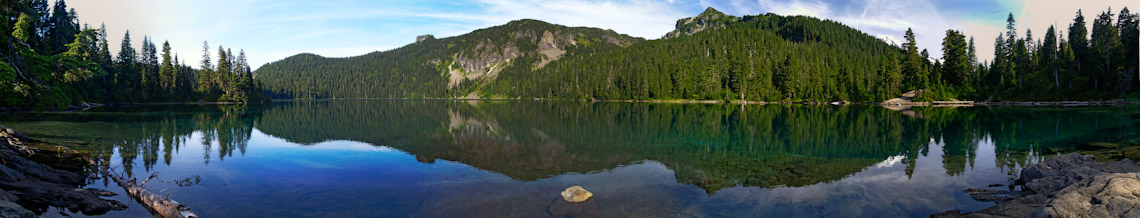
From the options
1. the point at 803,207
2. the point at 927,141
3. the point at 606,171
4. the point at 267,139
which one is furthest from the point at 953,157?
the point at 267,139

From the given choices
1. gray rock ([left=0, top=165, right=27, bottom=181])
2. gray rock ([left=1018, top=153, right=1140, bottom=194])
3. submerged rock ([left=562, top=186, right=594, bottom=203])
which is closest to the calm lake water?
submerged rock ([left=562, top=186, right=594, bottom=203])

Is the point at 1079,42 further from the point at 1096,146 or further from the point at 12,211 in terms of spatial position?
the point at 12,211

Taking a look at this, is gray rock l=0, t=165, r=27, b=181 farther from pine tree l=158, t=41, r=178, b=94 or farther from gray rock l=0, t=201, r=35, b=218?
pine tree l=158, t=41, r=178, b=94

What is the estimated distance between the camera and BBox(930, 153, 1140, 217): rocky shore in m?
11.1

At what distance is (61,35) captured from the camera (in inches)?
3086

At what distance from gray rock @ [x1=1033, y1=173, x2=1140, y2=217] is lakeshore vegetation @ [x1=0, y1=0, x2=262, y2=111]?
139ft

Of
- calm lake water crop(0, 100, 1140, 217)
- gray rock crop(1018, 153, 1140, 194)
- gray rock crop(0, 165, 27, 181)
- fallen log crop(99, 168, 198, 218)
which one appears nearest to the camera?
fallen log crop(99, 168, 198, 218)

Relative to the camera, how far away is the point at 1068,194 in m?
12.1

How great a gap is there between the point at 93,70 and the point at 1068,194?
88.6 meters

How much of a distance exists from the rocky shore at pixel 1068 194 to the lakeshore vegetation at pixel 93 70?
42305 mm

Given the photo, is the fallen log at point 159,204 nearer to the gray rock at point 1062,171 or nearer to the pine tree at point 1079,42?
the gray rock at point 1062,171

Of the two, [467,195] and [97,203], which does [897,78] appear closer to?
[467,195]

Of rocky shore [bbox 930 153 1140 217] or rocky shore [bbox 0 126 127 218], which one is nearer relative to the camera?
rocky shore [bbox 930 153 1140 217]

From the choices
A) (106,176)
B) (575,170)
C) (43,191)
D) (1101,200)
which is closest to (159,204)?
(43,191)
